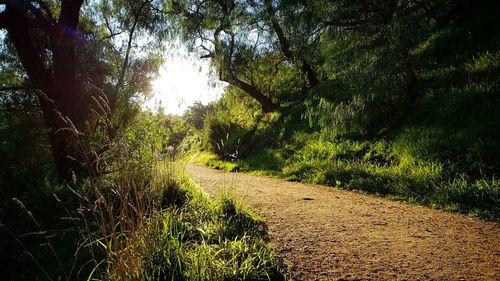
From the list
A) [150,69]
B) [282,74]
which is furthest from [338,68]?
[282,74]

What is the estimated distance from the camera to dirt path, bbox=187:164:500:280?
9.08ft

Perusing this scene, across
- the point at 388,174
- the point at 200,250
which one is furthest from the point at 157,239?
the point at 388,174

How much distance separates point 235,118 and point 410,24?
45.0 ft

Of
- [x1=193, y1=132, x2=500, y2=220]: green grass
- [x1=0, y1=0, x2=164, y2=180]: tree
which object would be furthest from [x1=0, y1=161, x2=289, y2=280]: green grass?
[x1=193, y1=132, x2=500, y2=220]: green grass

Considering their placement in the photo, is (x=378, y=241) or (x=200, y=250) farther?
(x=378, y=241)

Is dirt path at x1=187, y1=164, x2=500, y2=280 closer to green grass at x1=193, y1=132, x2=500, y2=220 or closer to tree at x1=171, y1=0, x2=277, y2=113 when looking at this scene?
green grass at x1=193, y1=132, x2=500, y2=220

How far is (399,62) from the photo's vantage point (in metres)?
6.63

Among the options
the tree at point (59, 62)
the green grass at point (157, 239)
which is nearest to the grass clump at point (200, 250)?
the green grass at point (157, 239)

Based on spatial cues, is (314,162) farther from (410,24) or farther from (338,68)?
(410,24)

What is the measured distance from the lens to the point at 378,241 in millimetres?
3461

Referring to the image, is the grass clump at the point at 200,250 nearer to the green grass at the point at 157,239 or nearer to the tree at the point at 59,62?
the green grass at the point at 157,239

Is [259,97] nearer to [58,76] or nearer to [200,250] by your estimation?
[58,76]

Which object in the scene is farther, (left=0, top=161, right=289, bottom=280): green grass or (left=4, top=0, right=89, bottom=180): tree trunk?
(left=4, top=0, right=89, bottom=180): tree trunk

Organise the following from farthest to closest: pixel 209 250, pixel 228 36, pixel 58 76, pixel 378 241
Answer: pixel 228 36, pixel 58 76, pixel 378 241, pixel 209 250
